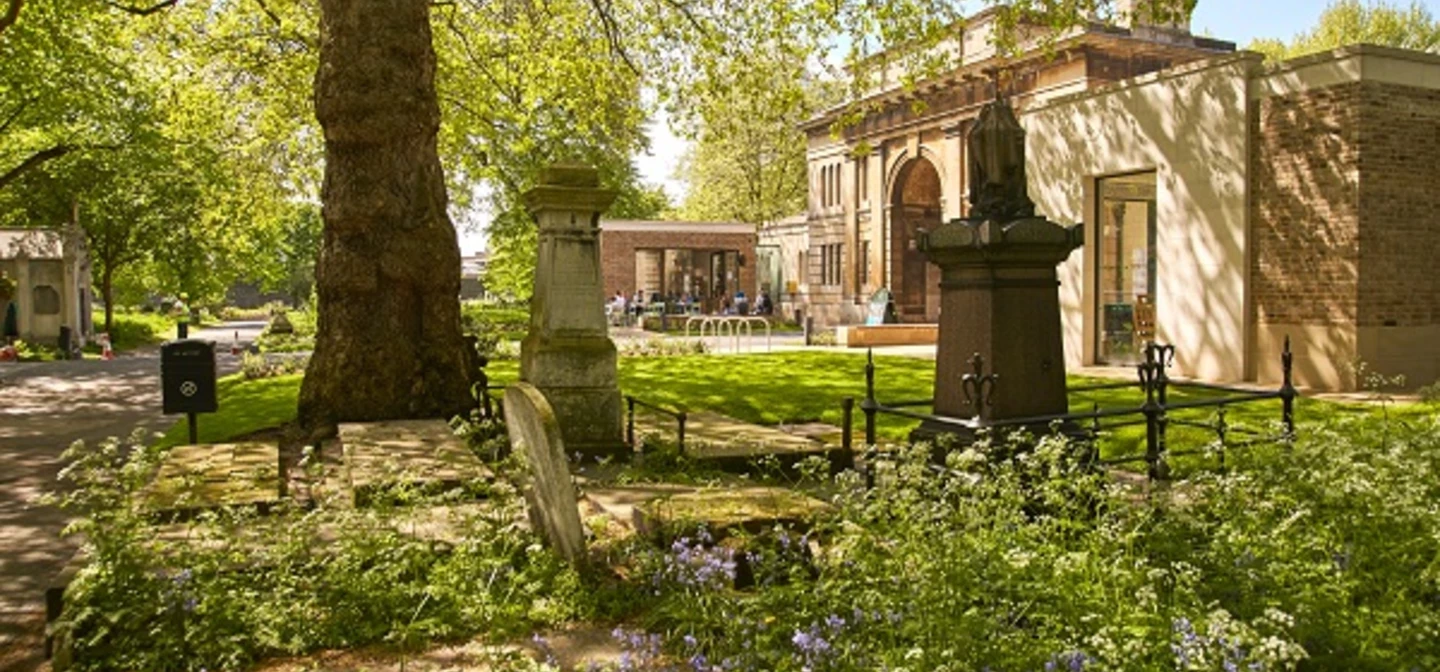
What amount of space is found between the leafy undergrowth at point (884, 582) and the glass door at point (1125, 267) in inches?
518

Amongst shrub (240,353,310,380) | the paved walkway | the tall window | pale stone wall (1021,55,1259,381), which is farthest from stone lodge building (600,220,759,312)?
pale stone wall (1021,55,1259,381)

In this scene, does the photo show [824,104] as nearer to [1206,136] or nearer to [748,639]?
[1206,136]

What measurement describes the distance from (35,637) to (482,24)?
1653cm

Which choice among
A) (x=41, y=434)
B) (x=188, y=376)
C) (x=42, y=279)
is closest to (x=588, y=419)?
(x=188, y=376)

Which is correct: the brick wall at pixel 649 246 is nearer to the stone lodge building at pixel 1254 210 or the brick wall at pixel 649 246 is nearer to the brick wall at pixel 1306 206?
the stone lodge building at pixel 1254 210

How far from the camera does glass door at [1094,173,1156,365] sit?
18203mm

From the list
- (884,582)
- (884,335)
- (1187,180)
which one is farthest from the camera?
(884,335)

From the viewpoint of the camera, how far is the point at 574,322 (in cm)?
960

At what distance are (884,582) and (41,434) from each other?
487 inches

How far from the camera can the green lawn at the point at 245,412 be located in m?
11.8

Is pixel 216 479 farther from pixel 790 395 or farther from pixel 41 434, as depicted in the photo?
pixel 790 395

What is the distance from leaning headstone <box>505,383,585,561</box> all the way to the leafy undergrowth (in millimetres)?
149

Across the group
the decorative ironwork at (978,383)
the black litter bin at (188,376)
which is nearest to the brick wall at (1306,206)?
the decorative ironwork at (978,383)

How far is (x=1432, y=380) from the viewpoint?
15.3 meters
